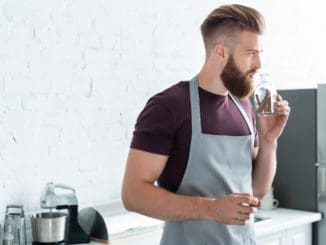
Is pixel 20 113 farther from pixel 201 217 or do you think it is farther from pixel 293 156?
pixel 293 156

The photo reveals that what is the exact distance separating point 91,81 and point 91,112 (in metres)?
0.14

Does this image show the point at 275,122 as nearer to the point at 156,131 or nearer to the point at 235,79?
the point at 235,79

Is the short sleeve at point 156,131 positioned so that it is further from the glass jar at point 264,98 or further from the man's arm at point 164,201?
the glass jar at point 264,98

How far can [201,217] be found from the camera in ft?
5.24

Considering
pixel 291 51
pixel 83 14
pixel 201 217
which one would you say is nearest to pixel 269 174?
pixel 201 217

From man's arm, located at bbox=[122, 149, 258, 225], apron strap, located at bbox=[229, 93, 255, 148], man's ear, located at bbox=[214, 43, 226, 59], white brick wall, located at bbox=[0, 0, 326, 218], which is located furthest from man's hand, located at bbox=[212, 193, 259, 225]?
white brick wall, located at bbox=[0, 0, 326, 218]

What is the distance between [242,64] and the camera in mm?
1785

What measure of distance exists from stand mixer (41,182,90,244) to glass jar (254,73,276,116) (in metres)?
0.84

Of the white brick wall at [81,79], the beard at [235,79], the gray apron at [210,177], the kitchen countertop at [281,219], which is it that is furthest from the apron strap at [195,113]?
the kitchen countertop at [281,219]

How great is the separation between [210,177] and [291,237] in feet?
4.02

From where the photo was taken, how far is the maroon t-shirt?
1672 mm

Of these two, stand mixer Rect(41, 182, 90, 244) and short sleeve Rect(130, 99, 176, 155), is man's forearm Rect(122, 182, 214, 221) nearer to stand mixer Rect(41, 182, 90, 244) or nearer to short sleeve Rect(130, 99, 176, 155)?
short sleeve Rect(130, 99, 176, 155)

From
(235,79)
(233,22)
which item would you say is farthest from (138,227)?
(233,22)

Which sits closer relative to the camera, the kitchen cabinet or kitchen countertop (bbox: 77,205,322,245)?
kitchen countertop (bbox: 77,205,322,245)
